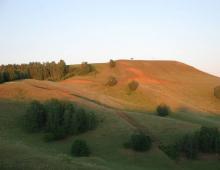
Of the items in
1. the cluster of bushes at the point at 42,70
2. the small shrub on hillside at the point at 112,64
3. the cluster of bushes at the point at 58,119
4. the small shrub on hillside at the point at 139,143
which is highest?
the small shrub on hillside at the point at 112,64

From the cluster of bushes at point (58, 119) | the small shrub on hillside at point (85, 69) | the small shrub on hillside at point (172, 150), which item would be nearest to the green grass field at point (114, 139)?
the small shrub on hillside at point (172, 150)

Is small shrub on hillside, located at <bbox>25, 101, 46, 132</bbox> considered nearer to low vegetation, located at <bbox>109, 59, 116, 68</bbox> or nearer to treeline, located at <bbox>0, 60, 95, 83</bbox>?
treeline, located at <bbox>0, 60, 95, 83</bbox>

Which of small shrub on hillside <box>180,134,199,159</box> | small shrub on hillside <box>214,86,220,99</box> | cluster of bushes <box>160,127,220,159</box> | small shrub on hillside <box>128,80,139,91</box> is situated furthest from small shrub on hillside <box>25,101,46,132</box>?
small shrub on hillside <box>214,86,220,99</box>

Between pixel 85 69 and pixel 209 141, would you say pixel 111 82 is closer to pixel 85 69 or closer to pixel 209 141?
pixel 85 69

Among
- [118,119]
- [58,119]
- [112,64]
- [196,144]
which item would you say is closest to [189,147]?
[196,144]

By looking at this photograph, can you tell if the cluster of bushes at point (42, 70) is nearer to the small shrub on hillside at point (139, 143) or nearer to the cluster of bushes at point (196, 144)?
the small shrub on hillside at point (139, 143)

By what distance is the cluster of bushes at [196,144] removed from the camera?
4278 cm

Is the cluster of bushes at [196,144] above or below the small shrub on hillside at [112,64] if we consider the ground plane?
below

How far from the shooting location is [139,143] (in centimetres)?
4234

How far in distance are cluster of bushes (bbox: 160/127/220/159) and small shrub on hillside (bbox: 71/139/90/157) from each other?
7.86 meters

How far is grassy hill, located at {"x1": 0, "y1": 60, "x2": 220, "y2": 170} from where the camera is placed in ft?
89.7

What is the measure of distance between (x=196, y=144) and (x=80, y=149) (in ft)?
39.0

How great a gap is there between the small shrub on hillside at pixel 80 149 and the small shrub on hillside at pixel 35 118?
26.9 feet

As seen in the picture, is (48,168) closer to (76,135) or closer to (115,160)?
(115,160)
